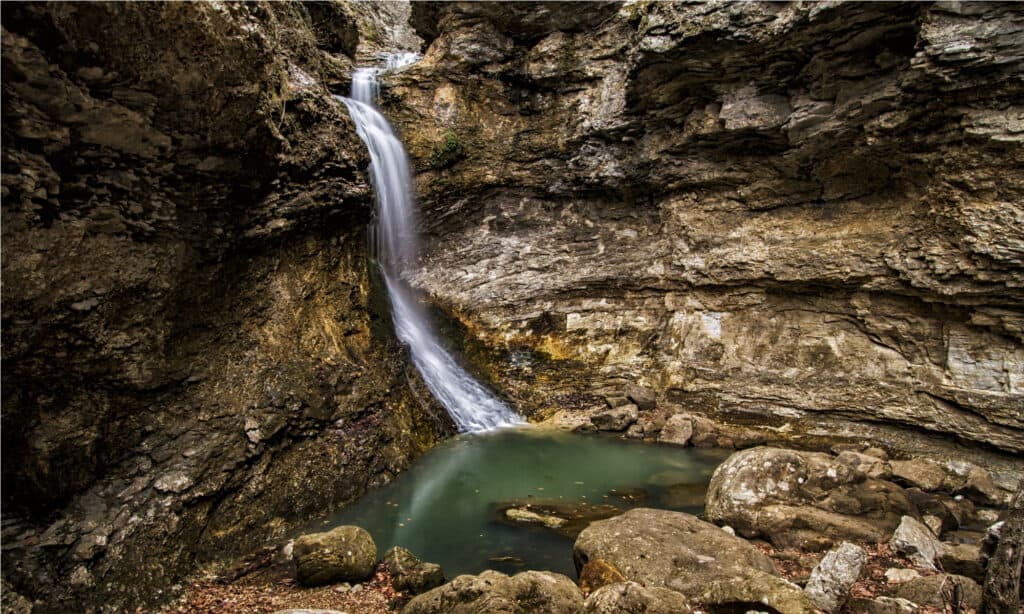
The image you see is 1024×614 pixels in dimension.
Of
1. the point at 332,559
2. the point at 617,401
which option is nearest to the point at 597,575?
the point at 332,559

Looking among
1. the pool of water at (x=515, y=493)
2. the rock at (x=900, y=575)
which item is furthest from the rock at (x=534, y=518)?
the rock at (x=900, y=575)

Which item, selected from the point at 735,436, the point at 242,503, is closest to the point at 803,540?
the point at 735,436

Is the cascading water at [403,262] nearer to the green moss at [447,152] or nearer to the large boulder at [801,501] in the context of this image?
the green moss at [447,152]

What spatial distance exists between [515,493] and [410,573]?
3.30 metres

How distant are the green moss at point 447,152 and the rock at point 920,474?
39.2 ft

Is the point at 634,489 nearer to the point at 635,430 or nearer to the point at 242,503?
the point at 635,430

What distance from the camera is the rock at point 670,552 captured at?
542 centimetres

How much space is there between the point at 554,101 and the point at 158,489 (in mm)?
12629

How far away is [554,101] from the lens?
14.6 metres

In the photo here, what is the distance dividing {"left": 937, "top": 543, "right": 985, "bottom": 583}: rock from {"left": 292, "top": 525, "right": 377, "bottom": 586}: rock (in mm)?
6291

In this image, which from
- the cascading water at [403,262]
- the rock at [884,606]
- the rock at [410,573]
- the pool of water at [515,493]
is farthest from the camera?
the cascading water at [403,262]

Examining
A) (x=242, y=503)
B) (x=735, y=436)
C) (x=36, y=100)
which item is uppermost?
(x=36, y=100)

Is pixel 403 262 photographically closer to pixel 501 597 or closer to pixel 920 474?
pixel 501 597

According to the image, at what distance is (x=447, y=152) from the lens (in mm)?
14734
